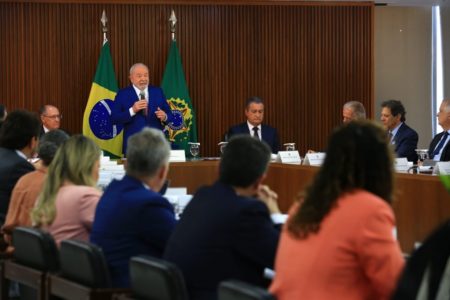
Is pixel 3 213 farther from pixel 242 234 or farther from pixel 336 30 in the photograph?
pixel 336 30

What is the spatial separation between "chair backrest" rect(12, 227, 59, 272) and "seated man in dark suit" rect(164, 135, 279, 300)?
832 mm

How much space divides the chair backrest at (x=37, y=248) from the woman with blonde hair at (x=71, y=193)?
19 cm

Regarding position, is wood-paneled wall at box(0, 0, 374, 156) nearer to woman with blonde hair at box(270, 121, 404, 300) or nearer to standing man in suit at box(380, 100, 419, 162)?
standing man in suit at box(380, 100, 419, 162)

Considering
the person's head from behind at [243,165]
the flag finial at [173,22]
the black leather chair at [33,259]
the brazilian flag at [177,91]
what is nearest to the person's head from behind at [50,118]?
the brazilian flag at [177,91]

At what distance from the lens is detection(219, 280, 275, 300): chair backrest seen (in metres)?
2.73

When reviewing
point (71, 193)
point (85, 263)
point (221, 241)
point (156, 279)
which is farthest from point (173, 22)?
point (156, 279)

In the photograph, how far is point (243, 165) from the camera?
3.55 meters

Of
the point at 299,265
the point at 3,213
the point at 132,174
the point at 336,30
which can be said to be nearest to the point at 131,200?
the point at 132,174

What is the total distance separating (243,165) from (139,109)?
5.84 meters

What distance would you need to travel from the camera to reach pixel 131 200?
3.92 meters

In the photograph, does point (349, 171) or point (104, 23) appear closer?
point (349, 171)

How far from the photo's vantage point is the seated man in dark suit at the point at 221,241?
336 centimetres

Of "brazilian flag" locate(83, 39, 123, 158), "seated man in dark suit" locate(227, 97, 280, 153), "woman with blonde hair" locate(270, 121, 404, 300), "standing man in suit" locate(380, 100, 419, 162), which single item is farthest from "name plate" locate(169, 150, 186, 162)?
"woman with blonde hair" locate(270, 121, 404, 300)

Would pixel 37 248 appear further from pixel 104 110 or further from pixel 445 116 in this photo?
pixel 104 110
